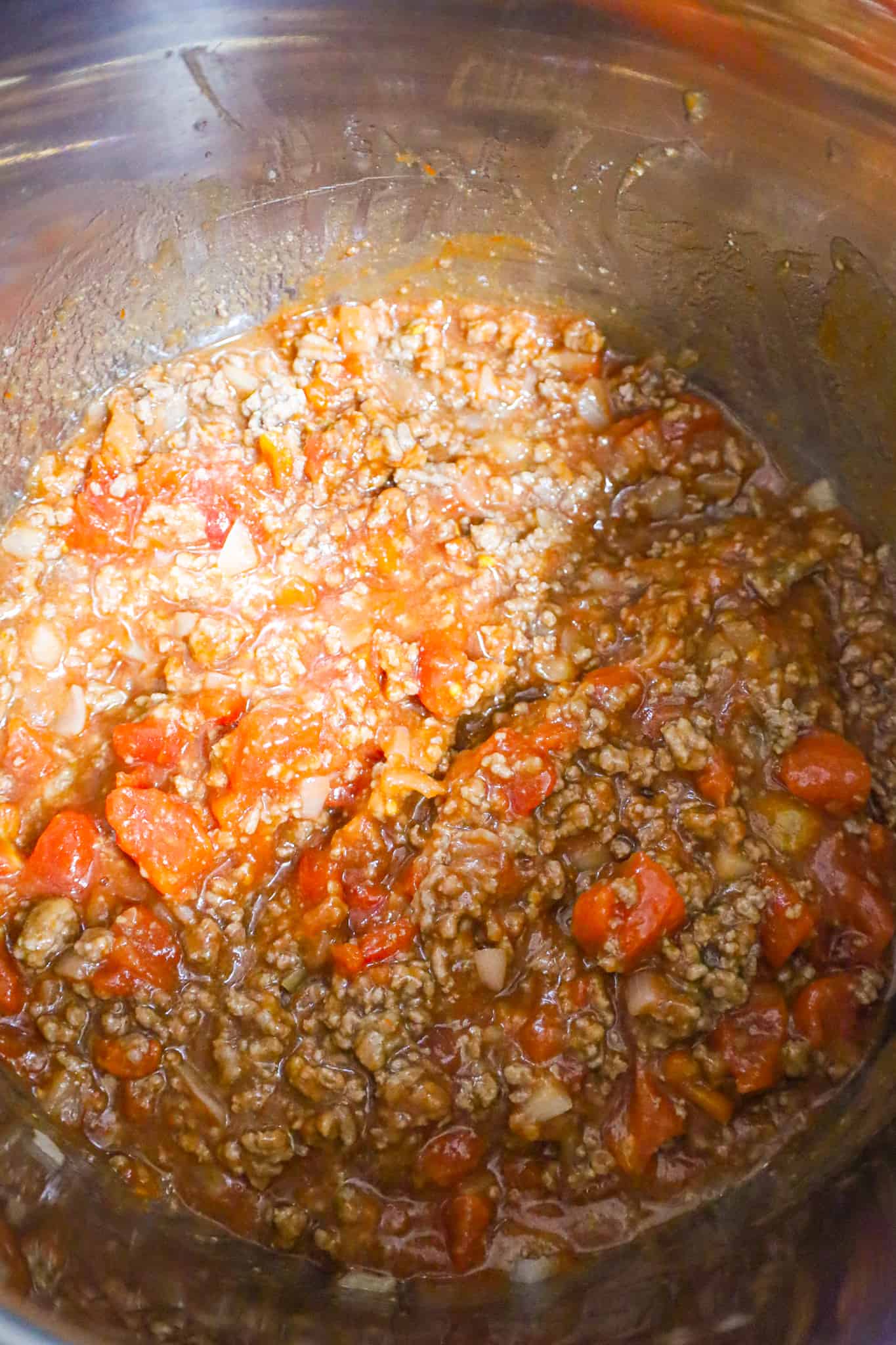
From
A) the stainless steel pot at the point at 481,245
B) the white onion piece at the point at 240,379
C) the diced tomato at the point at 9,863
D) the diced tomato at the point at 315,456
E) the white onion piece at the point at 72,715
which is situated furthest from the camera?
the white onion piece at the point at 240,379

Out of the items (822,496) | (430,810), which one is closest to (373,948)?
(430,810)

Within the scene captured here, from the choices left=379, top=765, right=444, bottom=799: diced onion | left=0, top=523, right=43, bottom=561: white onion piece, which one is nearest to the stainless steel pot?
left=0, top=523, right=43, bottom=561: white onion piece

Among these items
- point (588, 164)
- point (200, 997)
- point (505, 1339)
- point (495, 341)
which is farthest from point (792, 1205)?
point (588, 164)

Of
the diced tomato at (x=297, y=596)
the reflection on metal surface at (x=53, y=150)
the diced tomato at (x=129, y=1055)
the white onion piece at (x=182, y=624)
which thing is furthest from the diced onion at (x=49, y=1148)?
the reflection on metal surface at (x=53, y=150)

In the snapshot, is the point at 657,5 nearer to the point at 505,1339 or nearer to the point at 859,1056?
the point at 859,1056

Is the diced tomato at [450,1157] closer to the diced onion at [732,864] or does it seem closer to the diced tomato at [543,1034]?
the diced tomato at [543,1034]
